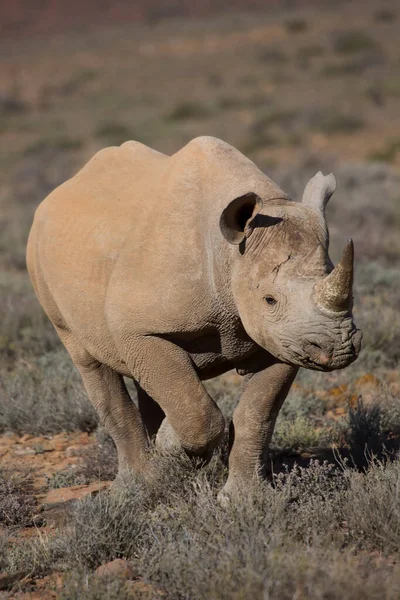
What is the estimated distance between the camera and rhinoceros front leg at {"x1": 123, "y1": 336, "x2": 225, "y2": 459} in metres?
4.87

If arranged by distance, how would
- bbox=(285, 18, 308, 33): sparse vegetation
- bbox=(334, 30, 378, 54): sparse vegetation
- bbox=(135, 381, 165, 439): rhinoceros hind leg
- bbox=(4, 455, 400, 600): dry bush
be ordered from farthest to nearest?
1. bbox=(285, 18, 308, 33): sparse vegetation
2. bbox=(334, 30, 378, 54): sparse vegetation
3. bbox=(135, 381, 165, 439): rhinoceros hind leg
4. bbox=(4, 455, 400, 600): dry bush

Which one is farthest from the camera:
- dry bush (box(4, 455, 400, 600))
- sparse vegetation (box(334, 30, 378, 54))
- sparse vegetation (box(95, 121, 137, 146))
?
sparse vegetation (box(334, 30, 378, 54))

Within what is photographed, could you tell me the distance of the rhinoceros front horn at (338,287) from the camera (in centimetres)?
→ 390

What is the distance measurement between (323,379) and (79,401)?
206 centimetres

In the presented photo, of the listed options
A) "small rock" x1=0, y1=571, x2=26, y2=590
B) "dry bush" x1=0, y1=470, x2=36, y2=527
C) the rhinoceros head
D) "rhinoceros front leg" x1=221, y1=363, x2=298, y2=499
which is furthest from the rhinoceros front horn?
"dry bush" x1=0, y1=470, x2=36, y2=527

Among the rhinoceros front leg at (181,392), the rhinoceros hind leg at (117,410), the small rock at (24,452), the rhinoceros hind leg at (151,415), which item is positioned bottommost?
the small rock at (24,452)

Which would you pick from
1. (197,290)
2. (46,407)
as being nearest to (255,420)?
(197,290)

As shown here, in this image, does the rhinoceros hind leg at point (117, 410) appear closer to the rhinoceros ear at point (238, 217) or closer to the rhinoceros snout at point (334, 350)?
the rhinoceros ear at point (238, 217)

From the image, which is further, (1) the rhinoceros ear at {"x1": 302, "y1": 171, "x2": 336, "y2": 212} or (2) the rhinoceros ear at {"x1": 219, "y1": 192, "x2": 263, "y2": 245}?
(1) the rhinoceros ear at {"x1": 302, "y1": 171, "x2": 336, "y2": 212}

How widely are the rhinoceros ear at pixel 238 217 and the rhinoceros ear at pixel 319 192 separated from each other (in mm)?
469

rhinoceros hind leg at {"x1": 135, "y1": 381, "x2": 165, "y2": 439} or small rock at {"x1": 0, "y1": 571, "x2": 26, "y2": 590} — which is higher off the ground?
small rock at {"x1": 0, "y1": 571, "x2": 26, "y2": 590}

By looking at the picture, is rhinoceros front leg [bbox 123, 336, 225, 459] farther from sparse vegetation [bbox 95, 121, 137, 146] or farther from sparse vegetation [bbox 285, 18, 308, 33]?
sparse vegetation [bbox 285, 18, 308, 33]

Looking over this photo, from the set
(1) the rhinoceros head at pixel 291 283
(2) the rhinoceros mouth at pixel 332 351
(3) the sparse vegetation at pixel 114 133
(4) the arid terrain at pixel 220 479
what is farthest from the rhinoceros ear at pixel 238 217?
(3) the sparse vegetation at pixel 114 133

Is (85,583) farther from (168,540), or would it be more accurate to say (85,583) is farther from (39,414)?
(39,414)
